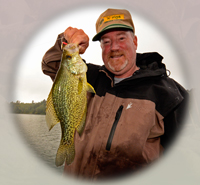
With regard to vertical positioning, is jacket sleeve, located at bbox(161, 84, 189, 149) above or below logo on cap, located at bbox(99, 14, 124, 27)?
below

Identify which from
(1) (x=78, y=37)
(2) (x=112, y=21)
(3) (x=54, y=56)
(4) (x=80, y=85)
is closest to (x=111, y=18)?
(2) (x=112, y=21)

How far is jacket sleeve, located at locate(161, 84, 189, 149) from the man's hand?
5.60 ft

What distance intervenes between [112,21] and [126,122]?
1.66 metres

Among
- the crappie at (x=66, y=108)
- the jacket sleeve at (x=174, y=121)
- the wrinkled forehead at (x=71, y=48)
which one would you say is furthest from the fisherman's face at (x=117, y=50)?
the jacket sleeve at (x=174, y=121)

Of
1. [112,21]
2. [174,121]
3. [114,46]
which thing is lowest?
[174,121]

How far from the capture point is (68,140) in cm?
179

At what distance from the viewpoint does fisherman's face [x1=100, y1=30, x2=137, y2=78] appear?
2.57m

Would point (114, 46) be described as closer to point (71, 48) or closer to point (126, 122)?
point (71, 48)

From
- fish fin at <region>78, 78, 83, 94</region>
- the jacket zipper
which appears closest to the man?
the jacket zipper

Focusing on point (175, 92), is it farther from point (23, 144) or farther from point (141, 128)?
point (23, 144)

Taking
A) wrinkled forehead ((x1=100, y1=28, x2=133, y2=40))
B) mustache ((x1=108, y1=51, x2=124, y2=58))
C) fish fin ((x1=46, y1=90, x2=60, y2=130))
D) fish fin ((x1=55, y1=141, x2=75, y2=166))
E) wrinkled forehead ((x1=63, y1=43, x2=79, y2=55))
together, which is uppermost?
wrinkled forehead ((x1=100, y1=28, x2=133, y2=40))

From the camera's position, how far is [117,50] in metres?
2.58

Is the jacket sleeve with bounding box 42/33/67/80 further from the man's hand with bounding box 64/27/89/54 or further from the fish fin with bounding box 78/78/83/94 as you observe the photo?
the fish fin with bounding box 78/78/83/94

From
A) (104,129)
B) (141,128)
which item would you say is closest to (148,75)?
(141,128)
